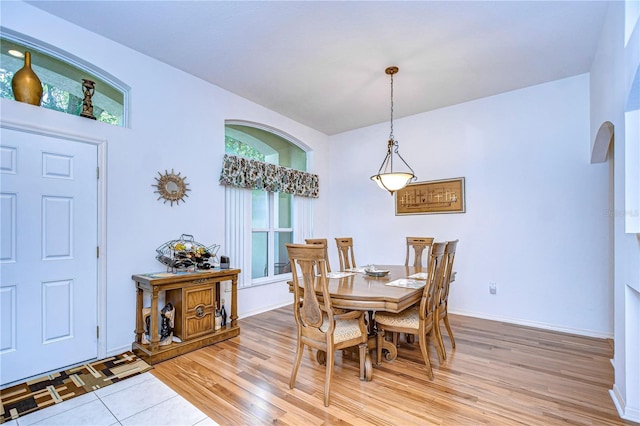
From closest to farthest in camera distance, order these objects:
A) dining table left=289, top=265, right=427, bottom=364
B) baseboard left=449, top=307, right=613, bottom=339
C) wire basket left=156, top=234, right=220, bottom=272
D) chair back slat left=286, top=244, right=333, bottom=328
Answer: chair back slat left=286, top=244, right=333, bottom=328 → dining table left=289, top=265, right=427, bottom=364 → wire basket left=156, top=234, right=220, bottom=272 → baseboard left=449, top=307, right=613, bottom=339

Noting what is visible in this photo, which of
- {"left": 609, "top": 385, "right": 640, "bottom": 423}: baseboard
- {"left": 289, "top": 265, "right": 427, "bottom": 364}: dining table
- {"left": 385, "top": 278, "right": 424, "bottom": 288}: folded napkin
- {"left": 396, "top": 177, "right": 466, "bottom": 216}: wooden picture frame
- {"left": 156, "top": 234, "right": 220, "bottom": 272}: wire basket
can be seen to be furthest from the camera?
{"left": 396, "top": 177, "right": 466, "bottom": 216}: wooden picture frame

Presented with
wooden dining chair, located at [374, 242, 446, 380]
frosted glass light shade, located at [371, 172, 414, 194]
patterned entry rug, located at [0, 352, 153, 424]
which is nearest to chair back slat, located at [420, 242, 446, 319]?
wooden dining chair, located at [374, 242, 446, 380]

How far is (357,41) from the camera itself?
289 cm

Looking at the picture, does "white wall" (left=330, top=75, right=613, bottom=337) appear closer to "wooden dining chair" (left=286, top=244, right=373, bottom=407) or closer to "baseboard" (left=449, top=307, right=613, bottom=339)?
"baseboard" (left=449, top=307, right=613, bottom=339)

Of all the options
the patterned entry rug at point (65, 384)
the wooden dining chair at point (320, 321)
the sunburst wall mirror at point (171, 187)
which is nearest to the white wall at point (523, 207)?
the wooden dining chair at point (320, 321)

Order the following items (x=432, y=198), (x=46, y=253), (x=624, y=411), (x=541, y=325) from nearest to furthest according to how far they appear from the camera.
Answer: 1. (x=624, y=411)
2. (x=46, y=253)
3. (x=541, y=325)
4. (x=432, y=198)

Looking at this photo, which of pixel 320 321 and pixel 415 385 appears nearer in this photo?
pixel 320 321

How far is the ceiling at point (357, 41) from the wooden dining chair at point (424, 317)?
77.4 inches

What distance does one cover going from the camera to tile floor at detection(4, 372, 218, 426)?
6.31 feet

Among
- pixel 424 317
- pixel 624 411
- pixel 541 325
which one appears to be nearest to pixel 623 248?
pixel 624 411

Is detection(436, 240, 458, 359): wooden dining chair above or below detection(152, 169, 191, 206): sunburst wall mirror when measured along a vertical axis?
below

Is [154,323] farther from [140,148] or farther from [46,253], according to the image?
[140,148]

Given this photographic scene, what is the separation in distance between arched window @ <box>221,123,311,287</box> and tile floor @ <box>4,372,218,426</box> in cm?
198

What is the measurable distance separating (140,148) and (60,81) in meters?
0.82
